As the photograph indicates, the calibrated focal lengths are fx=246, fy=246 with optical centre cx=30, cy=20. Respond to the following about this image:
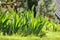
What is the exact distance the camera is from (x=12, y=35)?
7.83 meters

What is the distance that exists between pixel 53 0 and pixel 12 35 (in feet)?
19.9

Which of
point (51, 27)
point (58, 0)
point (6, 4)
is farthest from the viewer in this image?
point (58, 0)

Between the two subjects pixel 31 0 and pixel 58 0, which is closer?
pixel 31 0

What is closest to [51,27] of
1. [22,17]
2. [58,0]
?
[22,17]

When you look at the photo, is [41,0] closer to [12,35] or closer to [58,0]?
[58,0]

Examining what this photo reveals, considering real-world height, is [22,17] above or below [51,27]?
above

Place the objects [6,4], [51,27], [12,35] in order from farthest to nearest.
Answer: [6,4]
[51,27]
[12,35]

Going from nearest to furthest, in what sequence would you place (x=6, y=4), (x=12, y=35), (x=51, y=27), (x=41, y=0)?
1. (x=12, y=35)
2. (x=51, y=27)
3. (x=6, y=4)
4. (x=41, y=0)

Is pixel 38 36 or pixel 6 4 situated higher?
pixel 6 4

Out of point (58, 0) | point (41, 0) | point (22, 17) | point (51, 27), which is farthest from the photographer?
point (58, 0)

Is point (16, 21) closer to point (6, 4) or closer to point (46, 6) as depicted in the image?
point (6, 4)

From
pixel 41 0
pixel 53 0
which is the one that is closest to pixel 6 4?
pixel 41 0

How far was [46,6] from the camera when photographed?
13.2 metres

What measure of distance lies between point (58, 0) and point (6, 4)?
416 cm
